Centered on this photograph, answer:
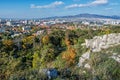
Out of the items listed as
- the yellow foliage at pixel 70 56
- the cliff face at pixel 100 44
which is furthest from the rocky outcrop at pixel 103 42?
the yellow foliage at pixel 70 56

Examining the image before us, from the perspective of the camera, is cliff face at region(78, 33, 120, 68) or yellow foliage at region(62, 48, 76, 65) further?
yellow foliage at region(62, 48, 76, 65)

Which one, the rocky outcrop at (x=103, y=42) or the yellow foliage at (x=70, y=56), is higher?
the rocky outcrop at (x=103, y=42)

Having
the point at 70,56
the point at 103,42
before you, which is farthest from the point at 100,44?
the point at 70,56

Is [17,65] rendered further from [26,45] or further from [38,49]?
[26,45]

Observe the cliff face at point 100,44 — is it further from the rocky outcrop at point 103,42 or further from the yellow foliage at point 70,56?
the yellow foliage at point 70,56

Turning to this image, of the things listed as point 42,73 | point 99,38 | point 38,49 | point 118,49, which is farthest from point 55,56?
point 42,73

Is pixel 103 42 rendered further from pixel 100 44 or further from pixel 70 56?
pixel 70 56

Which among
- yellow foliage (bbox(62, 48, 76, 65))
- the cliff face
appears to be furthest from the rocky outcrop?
yellow foliage (bbox(62, 48, 76, 65))

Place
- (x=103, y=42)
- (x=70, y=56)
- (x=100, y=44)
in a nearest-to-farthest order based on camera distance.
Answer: (x=70, y=56) → (x=100, y=44) → (x=103, y=42)

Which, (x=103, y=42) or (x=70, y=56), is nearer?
(x=70, y=56)

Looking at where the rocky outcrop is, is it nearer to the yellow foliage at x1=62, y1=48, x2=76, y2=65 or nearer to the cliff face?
the cliff face

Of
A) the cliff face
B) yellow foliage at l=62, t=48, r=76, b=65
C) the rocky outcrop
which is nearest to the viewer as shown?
the cliff face
